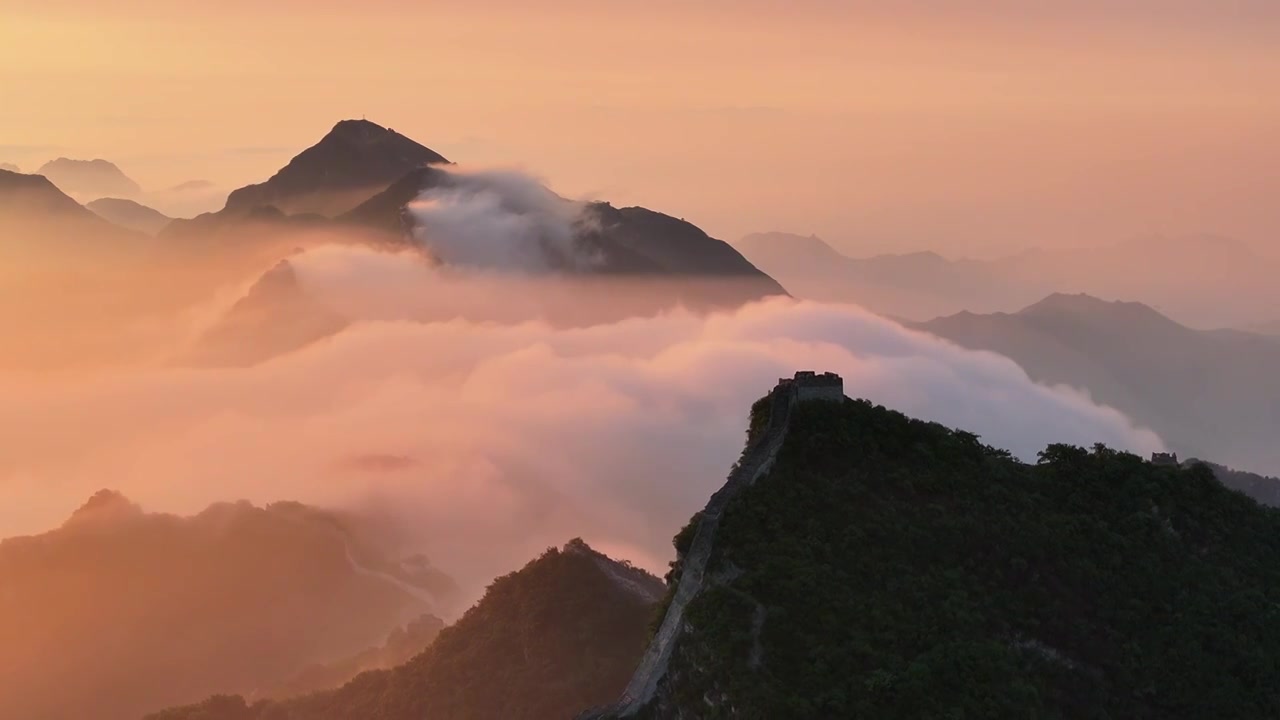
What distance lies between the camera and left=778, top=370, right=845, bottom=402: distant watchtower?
219ft

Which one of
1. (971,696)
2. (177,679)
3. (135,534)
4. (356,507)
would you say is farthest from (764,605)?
(356,507)

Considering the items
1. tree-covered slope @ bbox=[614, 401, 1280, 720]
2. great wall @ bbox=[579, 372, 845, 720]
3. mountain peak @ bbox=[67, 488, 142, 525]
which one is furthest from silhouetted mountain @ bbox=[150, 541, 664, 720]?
mountain peak @ bbox=[67, 488, 142, 525]

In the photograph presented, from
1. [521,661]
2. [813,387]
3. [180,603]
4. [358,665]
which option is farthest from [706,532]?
[180,603]

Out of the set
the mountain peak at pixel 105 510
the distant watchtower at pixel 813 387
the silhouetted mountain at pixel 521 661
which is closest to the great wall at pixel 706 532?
the distant watchtower at pixel 813 387

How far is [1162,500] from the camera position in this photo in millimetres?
67000

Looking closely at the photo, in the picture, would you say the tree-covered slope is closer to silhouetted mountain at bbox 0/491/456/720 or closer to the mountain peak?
silhouetted mountain at bbox 0/491/456/720

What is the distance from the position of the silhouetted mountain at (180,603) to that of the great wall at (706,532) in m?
81.1

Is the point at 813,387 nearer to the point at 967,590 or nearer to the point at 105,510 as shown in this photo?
the point at 967,590

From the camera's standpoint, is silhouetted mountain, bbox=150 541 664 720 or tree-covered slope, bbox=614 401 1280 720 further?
silhouetted mountain, bbox=150 541 664 720

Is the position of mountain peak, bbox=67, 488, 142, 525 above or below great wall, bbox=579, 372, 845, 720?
below

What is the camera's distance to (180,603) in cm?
14825

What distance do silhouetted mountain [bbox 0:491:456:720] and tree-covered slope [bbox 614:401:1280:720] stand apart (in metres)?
84.2

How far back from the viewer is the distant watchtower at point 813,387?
219 ft

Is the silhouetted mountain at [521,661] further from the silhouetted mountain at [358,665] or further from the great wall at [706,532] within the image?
the great wall at [706,532]
